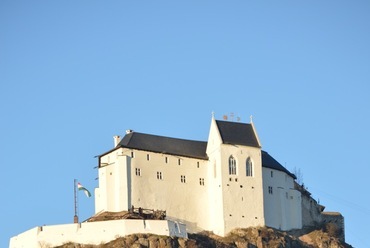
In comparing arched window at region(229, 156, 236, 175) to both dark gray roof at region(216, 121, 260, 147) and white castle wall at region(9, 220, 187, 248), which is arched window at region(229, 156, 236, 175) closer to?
dark gray roof at region(216, 121, 260, 147)

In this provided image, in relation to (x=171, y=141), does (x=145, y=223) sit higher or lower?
lower

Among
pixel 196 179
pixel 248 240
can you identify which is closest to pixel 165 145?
pixel 196 179

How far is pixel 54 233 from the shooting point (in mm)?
121938

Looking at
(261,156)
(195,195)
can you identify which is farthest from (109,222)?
(261,156)

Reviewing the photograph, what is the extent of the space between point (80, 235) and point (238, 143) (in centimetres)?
2081

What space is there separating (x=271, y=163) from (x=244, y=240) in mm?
12837

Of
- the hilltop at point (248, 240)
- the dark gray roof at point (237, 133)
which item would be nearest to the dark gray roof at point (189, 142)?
the dark gray roof at point (237, 133)

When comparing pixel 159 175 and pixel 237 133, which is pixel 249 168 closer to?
pixel 237 133

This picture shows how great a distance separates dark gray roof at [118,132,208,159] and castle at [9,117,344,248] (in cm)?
11

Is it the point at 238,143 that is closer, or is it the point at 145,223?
the point at 145,223

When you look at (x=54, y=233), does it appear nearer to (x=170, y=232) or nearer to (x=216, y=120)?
(x=170, y=232)

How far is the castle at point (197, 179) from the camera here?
413ft

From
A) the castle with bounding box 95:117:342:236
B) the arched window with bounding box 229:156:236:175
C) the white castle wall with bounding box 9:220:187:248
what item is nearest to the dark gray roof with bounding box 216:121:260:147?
the castle with bounding box 95:117:342:236

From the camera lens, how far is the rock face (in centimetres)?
11969
